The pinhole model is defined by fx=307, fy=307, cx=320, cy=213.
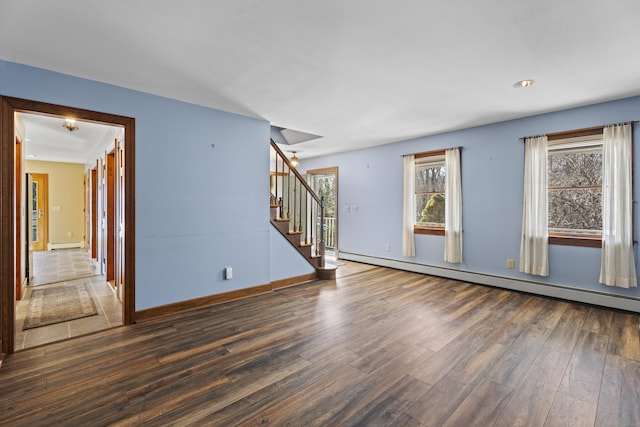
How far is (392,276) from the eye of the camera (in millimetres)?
5426

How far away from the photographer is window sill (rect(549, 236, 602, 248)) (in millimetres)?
3867

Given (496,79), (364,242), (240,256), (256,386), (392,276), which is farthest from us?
Answer: (364,242)

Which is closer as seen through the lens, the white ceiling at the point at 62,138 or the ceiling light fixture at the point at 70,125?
the ceiling light fixture at the point at 70,125

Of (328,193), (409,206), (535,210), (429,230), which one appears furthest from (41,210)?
(535,210)

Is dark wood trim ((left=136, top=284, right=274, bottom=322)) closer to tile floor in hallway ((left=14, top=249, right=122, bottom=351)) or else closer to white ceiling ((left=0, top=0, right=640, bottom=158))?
tile floor in hallway ((left=14, top=249, right=122, bottom=351))

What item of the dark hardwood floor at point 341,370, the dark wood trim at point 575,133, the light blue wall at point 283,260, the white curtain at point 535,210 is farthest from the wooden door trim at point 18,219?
the dark wood trim at point 575,133

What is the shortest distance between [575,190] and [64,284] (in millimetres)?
7586

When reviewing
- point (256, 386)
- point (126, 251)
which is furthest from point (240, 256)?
point (256, 386)

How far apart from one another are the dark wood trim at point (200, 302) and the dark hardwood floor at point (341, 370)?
0.13 m

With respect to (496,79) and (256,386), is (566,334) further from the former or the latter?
(256,386)

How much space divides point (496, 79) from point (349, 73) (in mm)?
1488

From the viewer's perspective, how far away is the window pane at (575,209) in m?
3.96

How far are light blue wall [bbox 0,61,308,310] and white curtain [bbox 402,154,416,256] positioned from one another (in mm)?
2668

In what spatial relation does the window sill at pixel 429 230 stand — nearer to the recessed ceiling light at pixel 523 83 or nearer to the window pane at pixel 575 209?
the window pane at pixel 575 209
